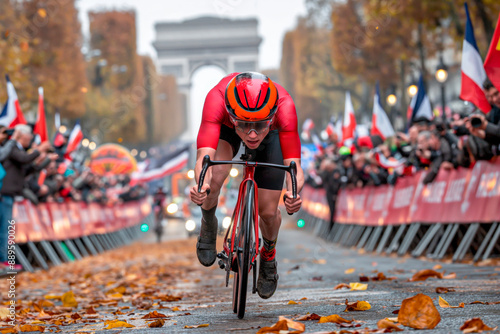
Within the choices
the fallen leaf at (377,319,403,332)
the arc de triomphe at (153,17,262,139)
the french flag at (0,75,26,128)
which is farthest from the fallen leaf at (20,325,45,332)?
the arc de triomphe at (153,17,262,139)

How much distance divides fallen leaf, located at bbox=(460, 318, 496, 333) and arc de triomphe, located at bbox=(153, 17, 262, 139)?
308ft

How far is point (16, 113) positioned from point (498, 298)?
10040 millimetres

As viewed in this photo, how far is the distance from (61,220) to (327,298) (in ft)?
35.4

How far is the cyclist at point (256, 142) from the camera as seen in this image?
6.02 m

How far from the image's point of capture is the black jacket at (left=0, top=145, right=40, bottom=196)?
1226 cm

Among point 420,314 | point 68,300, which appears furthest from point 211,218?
point 420,314

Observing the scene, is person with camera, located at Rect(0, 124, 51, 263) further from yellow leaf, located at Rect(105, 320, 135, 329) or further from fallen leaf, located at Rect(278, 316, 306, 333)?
fallen leaf, located at Rect(278, 316, 306, 333)

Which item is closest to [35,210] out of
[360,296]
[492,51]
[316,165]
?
[492,51]

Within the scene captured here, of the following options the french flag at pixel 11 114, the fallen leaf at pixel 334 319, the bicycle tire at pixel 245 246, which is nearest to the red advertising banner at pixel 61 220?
the french flag at pixel 11 114

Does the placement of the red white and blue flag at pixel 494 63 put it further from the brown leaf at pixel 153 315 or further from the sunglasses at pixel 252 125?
the brown leaf at pixel 153 315

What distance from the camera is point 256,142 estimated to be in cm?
618

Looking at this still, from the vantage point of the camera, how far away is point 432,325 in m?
4.73

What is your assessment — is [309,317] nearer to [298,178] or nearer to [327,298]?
[298,178]

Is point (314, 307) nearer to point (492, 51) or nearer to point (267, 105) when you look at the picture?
point (267, 105)
